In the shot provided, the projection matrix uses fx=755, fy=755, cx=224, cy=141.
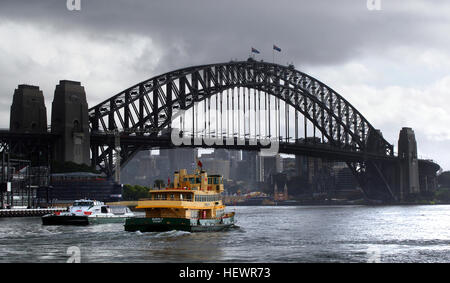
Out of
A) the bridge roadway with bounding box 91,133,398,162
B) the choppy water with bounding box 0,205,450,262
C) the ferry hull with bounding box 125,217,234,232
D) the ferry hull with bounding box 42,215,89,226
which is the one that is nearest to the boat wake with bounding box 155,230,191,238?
the choppy water with bounding box 0,205,450,262

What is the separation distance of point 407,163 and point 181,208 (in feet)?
464

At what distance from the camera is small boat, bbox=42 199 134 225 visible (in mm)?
75375

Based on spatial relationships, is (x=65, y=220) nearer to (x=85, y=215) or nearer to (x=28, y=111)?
(x=85, y=215)

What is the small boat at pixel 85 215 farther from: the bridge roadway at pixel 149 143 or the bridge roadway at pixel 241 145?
the bridge roadway at pixel 241 145

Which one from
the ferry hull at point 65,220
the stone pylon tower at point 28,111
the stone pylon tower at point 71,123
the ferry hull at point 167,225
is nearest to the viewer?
the ferry hull at point 167,225

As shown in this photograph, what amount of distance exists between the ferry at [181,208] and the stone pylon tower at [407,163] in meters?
136

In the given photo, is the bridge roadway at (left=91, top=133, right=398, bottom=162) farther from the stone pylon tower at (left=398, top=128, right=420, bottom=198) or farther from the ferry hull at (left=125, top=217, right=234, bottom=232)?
the ferry hull at (left=125, top=217, right=234, bottom=232)

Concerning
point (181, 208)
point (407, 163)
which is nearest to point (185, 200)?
point (181, 208)

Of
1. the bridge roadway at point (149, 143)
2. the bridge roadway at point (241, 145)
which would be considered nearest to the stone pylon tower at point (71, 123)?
the bridge roadway at point (149, 143)

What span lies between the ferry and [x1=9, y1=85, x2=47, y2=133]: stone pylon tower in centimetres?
6845

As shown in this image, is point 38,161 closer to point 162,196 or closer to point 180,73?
point 180,73

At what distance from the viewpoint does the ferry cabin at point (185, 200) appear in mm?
57281

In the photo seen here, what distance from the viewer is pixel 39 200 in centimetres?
11912

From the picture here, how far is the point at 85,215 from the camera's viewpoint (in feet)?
250
